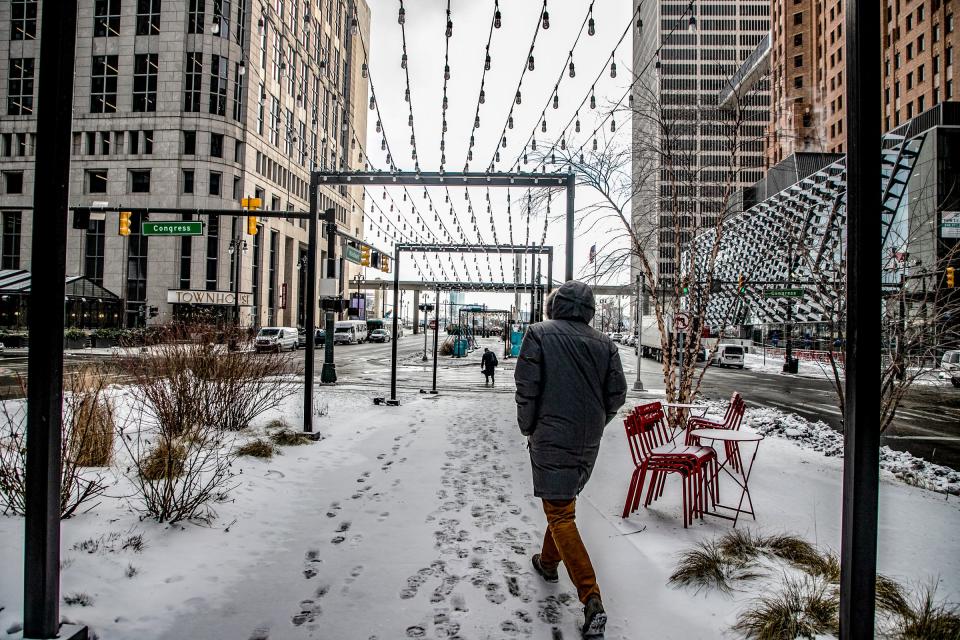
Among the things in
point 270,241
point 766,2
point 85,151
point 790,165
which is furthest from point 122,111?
point 766,2

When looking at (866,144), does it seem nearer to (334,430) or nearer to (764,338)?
(334,430)

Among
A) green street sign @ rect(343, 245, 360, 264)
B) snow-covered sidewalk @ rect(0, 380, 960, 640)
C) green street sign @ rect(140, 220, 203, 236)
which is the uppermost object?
green street sign @ rect(140, 220, 203, 236)

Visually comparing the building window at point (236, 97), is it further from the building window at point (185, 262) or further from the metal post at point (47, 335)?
the metal post at point (47, 335)

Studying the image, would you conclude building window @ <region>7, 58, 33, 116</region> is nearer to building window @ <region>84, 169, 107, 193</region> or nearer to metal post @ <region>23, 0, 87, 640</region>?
building window @ <region>84, 169, 107, 193</region>

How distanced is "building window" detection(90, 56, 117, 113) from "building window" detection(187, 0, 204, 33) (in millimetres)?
7483

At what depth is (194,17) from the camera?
47.1m

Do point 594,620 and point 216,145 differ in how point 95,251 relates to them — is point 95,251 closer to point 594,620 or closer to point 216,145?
point 216,145

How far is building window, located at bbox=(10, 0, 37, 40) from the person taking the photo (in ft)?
143

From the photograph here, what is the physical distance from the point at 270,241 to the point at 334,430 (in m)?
50.8

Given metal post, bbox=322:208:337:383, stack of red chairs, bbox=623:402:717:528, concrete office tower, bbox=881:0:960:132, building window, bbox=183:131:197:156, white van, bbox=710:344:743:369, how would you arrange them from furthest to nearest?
building window, bbox=183:131:197:156 < concrete office tower, bbox=881:0:960:132 < white van, bbox=710:344:743:369 < metal post, bbox=322:208:337:383 < stack of red chairs, bbox=623:402:717:528

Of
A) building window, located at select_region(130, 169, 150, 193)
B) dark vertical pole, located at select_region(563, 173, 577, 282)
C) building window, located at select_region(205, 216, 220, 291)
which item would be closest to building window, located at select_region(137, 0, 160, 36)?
building window, located at select_region(130, 169, 150, 193)

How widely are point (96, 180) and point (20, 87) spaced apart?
9634 mm

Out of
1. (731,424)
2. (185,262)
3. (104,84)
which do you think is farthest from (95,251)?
(731,424)

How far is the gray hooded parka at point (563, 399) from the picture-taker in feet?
11.0
